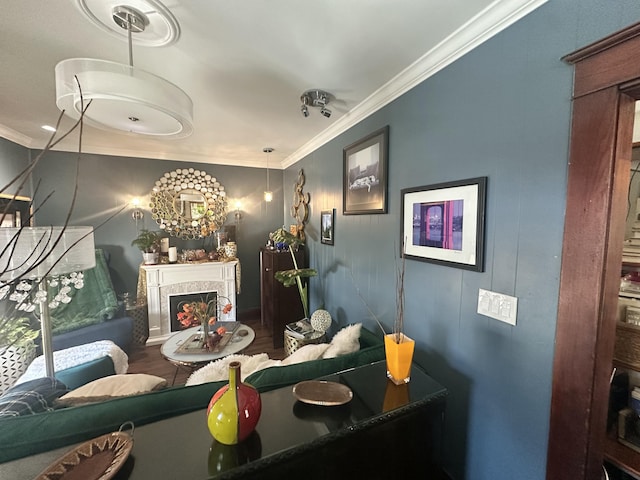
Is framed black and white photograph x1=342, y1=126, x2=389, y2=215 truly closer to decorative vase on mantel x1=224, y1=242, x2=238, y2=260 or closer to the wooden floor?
the wooden floor

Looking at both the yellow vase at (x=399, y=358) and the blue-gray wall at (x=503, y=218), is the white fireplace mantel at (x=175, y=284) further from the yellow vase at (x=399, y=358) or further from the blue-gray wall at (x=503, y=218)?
the yellow vase at (x=399, y=358)

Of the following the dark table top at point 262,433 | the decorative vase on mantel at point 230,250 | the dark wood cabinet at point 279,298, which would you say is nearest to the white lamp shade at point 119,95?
the dark table top at point 262,433

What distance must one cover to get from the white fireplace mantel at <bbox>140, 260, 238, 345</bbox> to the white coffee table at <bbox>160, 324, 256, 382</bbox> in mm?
1051

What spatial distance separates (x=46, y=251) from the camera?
1517mm

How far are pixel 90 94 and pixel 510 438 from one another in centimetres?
225

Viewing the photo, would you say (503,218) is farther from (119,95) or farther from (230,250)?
(230,250)

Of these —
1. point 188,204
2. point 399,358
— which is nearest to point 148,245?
point 188,204

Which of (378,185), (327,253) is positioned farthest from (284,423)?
(327,253)

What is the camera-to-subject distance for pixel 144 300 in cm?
345

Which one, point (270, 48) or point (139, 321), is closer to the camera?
point (270, 48)

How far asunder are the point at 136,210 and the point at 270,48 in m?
3.13

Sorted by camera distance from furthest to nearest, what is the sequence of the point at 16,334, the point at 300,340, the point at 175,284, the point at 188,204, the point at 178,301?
1. the point at 188,204
2. the point at 178,301
3. the point at 175,284
4. the point at 300,340
5. the point at 16,334

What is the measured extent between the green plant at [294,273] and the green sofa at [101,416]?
1539mm

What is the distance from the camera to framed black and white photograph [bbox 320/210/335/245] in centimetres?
283
